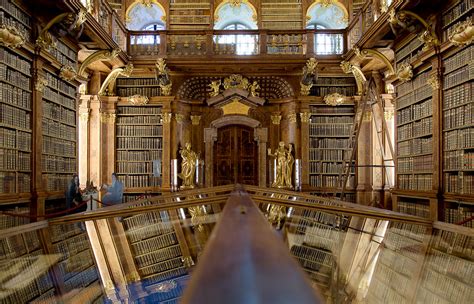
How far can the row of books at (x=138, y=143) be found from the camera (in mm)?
11609

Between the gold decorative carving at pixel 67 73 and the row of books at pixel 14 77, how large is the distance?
1063 millimetres

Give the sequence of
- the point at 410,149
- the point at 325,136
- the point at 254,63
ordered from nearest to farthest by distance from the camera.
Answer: the point at 410,149, the point at 254,63, the point at 325,136

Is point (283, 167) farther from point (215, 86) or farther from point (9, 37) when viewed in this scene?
point (9, 37)

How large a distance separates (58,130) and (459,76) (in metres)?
7.07

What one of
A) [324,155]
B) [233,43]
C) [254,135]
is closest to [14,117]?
[233,43]

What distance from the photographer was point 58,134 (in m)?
8.09

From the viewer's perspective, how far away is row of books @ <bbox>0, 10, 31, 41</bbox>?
604 centimetres

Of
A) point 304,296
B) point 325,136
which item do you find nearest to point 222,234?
point 304,296

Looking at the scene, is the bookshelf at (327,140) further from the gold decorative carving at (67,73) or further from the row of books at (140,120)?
the gold decorative carving at (67,73)

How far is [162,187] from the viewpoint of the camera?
446 inches

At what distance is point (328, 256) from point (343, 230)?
0.76 m

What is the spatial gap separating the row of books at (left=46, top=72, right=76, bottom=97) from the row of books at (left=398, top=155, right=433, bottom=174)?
6.89 metres

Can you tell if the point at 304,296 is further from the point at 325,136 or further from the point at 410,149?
the point at 325,136

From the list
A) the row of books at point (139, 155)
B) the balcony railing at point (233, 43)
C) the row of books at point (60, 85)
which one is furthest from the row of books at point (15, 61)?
the row of books at point (139, 155)
